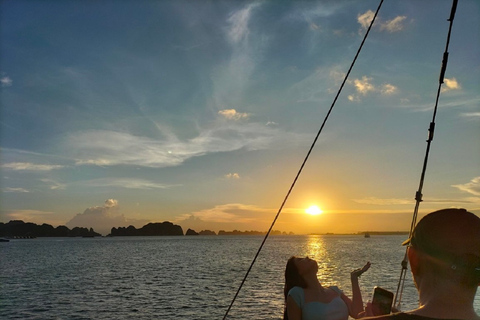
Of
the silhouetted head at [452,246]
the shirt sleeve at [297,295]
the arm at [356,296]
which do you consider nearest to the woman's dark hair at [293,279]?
the shirt sleeve at [297,295]

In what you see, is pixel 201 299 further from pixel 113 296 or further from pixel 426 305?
pixel 426 305

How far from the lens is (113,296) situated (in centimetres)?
4003

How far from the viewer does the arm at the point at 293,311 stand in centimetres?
468

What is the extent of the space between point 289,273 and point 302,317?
1.63 ft

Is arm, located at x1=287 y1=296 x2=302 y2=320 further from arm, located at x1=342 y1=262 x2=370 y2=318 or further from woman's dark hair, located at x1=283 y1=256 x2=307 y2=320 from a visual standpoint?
arm, located at x1=342 y1=262 x2=370 y2=318

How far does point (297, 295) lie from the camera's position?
15.6ft

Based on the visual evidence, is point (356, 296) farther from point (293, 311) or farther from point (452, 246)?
point (452, 246)

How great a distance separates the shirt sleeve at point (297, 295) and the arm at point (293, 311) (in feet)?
0.11

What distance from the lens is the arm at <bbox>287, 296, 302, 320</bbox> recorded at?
184 inches

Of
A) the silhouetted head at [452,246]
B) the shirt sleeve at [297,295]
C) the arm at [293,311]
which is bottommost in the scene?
the arm at [293,311]

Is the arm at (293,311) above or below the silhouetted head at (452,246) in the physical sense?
below

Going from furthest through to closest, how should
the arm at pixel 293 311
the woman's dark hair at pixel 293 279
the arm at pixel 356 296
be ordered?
the arm at pixel 356 296
the woman's dark hair at pixel 293 279
the arm at pixel 293 311

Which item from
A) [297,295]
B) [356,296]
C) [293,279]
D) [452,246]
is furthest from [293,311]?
[452,246]

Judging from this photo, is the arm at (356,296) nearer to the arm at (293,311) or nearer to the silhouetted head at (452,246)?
the arm at (293,311)
